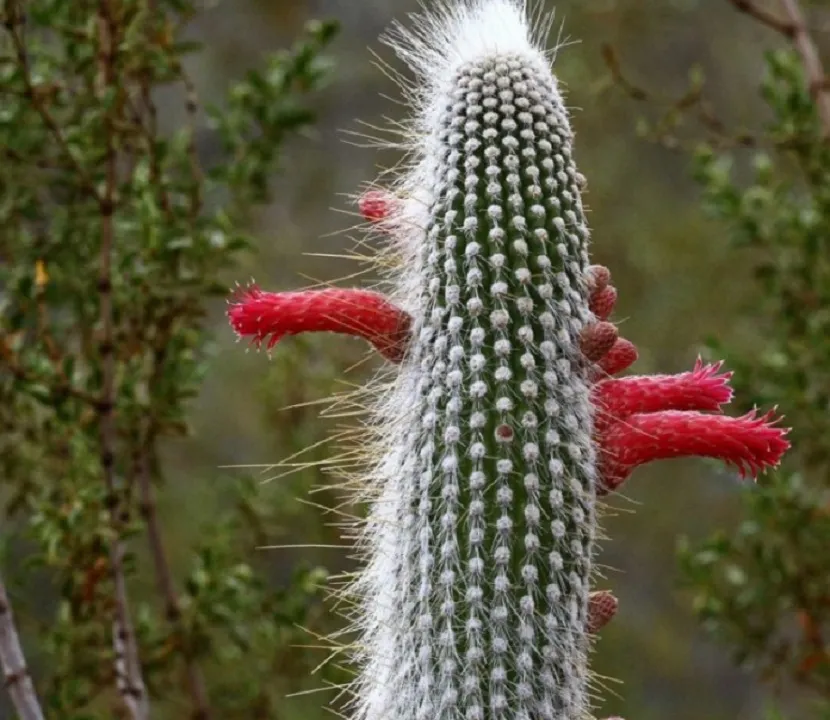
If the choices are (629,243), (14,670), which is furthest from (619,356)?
(629,243)

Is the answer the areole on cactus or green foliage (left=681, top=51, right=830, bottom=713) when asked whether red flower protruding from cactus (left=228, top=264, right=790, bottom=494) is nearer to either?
the areole on cactus

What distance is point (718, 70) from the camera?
7.25m

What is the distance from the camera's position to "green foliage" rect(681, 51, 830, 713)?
315 centimetres

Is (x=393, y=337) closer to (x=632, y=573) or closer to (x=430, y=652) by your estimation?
(x=430, y=652)

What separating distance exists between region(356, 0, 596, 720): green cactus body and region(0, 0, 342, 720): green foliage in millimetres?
1048

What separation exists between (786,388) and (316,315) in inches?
74.6

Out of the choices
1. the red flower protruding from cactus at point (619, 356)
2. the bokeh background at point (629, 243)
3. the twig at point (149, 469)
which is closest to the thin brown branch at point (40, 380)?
the twig at point (149, 469)

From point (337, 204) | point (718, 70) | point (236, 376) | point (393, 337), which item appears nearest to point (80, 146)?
point (393, 337)

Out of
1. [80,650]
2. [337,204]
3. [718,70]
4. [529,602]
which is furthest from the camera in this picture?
[718,70]

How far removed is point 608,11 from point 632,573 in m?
3.17

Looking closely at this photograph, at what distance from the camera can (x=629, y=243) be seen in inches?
247

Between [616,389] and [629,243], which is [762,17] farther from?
[629,243]

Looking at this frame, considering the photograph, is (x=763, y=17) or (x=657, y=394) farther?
(x=763, y=17)

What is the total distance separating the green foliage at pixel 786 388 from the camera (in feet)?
10.3
